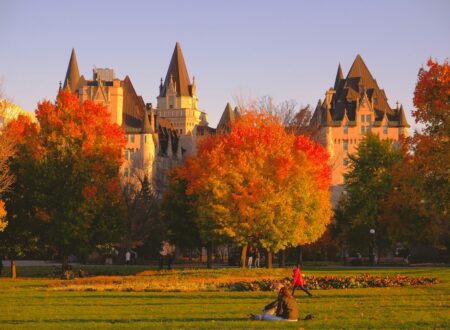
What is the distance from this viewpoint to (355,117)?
5536 inches

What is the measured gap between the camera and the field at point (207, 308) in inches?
820

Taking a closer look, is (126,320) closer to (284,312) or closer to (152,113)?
(284,312)

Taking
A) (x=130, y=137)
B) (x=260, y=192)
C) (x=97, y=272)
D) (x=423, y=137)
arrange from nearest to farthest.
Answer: (x=423, y=137), (x=260, y=192), (x=97, y=272), (x=130, y=137)

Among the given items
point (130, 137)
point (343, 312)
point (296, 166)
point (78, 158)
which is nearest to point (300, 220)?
point (296, 166)

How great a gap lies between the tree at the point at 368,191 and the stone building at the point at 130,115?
68.0 metres

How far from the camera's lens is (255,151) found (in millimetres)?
49656

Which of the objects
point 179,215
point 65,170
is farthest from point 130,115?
point 65,170

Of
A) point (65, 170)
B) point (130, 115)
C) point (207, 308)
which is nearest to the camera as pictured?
point (207, 308)

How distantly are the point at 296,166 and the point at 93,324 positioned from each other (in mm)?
30349

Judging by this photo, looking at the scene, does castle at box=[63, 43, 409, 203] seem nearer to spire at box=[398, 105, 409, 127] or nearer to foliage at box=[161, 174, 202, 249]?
spire at box=[398, 105, 409, 127]

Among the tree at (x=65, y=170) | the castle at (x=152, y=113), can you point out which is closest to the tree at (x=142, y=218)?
the tree at (x=65, y=170)

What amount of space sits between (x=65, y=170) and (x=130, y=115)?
3854 inches

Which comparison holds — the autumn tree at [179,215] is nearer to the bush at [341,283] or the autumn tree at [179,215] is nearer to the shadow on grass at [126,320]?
the bush at [341,283]

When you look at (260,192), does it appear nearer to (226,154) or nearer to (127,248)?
(226,154)
